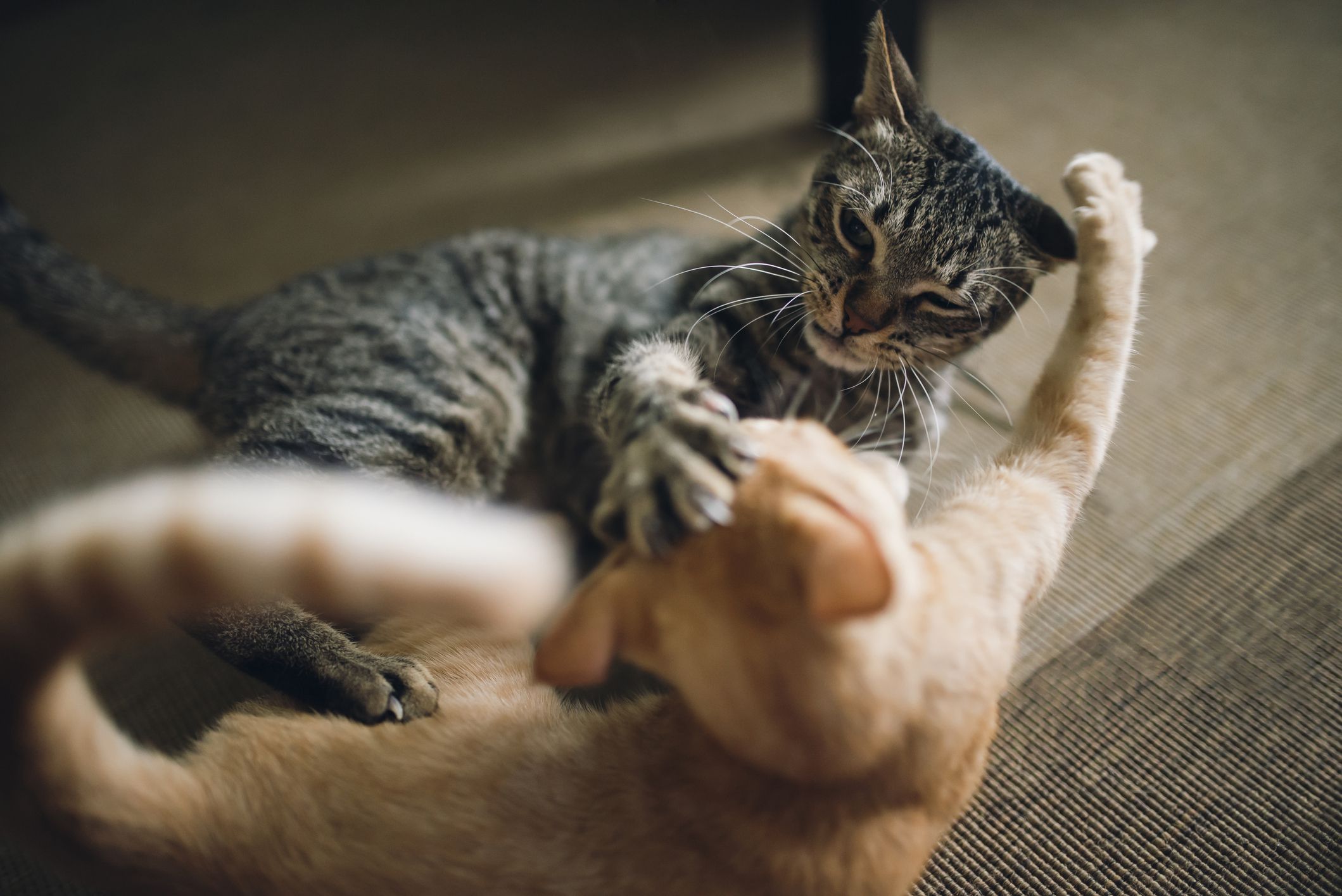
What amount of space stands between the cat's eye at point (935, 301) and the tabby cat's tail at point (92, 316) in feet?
3.76

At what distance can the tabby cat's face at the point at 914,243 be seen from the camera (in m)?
1.05

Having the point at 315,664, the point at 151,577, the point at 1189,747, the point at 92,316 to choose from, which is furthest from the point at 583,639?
the point at 92,316

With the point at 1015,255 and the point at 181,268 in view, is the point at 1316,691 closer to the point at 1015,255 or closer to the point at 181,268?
the point at 1015,255

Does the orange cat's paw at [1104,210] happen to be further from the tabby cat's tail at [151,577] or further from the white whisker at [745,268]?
the tabby cat's tail at [151,577]

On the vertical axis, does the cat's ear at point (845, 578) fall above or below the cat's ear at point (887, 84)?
below

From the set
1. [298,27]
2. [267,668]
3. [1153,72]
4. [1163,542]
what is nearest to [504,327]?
[267,668]

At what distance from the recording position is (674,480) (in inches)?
28.1

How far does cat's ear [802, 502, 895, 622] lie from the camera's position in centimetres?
60

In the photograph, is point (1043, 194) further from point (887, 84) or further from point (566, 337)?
point (566, 337)

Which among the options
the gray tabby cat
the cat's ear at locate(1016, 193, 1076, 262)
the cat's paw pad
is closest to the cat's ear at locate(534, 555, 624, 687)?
the gray tabby cat

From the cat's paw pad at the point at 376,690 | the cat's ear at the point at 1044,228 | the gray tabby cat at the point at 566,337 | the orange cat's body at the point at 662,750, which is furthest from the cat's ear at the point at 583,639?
the cat's ear at the point at 1044,228

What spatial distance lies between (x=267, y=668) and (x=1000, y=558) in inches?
33.6

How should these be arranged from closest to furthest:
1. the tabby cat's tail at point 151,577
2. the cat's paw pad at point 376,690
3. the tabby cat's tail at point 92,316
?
the tabby cat's tail at point 151,577 → the cat's paw pad at point 376,690 → the tabby cat's tail at point 92,316

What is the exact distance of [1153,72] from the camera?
2.01 metres
